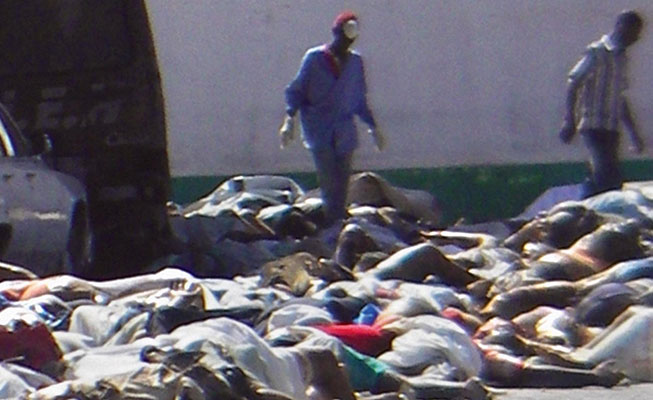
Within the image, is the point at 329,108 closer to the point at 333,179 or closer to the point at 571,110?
the point at 333,179

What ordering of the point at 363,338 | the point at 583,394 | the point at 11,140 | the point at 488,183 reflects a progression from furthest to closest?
the point at 488,183 < the point at 11,140 < the point at 363,338 < the point at 583,394

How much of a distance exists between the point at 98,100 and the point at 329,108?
2.08 meters

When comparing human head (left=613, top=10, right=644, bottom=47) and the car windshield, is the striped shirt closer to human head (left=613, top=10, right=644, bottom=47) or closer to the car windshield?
human head (left=613, top=10, right=644, bottom=47)

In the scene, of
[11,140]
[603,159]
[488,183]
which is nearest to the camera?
[11,140]

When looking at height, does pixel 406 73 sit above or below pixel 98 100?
below

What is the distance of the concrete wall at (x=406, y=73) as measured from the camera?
62.8 ft

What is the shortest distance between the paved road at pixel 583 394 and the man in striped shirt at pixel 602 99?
23.5 feet

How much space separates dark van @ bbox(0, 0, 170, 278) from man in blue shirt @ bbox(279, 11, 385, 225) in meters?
1.60

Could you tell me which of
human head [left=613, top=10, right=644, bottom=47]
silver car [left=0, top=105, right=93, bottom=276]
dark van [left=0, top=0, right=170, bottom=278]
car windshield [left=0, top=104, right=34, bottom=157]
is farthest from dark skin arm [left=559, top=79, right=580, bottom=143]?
car windshield [left=0, top=104, right=34, bottom=157]

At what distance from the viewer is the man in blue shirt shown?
1535cm

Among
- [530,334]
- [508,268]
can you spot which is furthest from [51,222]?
[530,334]

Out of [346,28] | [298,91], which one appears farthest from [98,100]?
[346,28]

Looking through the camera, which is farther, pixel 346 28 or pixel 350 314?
pixel 346 28

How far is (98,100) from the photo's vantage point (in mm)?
13977
